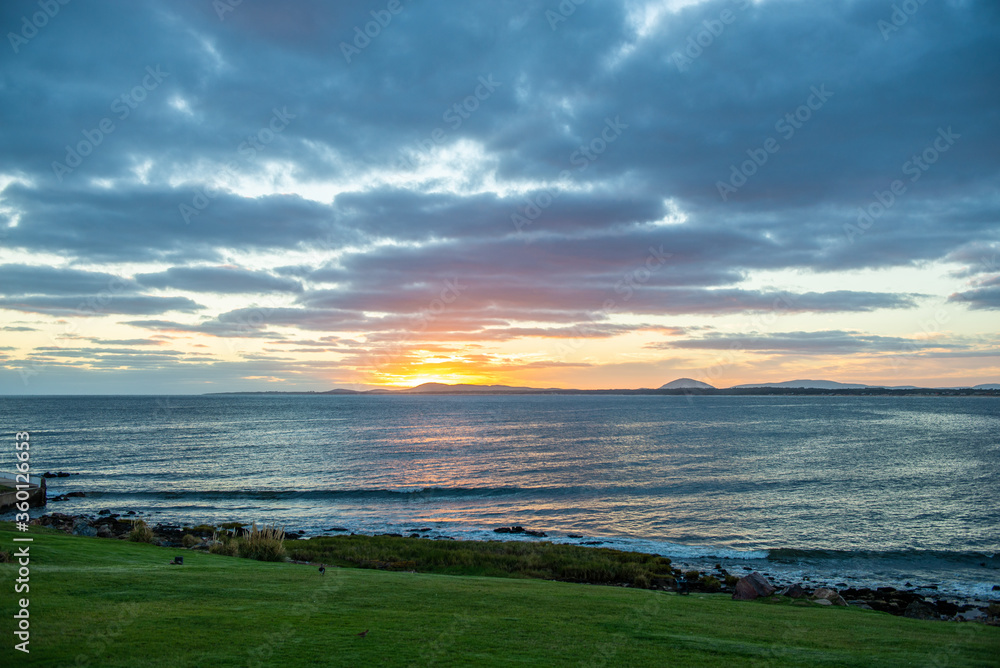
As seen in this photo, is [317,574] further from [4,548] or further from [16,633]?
[4,548]

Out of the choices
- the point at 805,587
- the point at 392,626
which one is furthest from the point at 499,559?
the point at 392,626

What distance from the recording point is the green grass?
8.95 metres

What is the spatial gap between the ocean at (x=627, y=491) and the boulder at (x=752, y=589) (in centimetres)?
581

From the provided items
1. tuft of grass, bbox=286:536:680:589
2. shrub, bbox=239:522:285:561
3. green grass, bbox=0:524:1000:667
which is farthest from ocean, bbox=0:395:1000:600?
green grass, bbox=0:524:1000:667

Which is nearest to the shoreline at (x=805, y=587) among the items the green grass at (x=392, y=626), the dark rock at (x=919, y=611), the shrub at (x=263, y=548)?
the dark rock at (x=919, y=611)

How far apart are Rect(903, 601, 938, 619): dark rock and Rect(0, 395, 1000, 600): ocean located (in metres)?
4.52

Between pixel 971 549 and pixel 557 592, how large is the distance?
2985 cm

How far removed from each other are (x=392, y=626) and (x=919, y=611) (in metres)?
21.6

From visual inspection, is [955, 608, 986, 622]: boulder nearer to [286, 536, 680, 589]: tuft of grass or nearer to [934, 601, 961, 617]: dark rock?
[934, 601, 961, 617]: dark rock

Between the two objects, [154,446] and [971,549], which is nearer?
[971,549]

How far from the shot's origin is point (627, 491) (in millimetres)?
48750

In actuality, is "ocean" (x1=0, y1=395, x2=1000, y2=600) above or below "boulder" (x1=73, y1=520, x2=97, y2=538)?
below

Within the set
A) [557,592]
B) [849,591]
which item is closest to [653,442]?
[849,591]

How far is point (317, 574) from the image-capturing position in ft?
53.7
